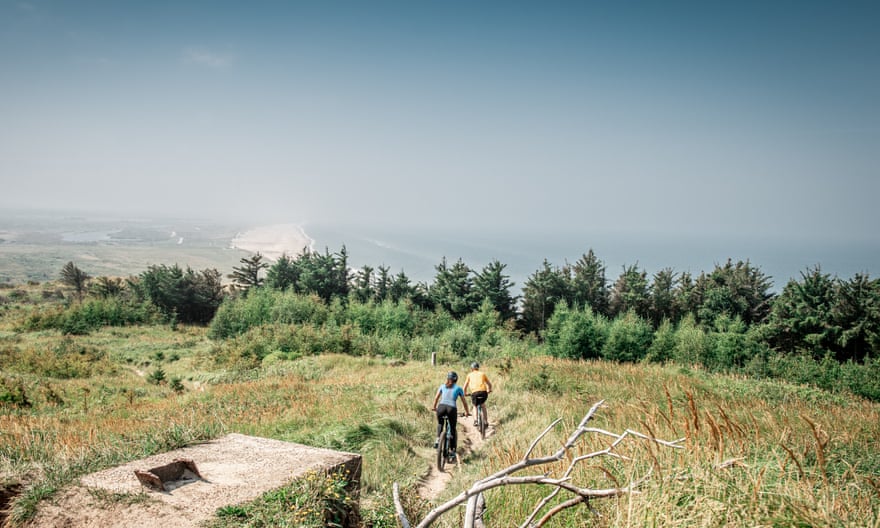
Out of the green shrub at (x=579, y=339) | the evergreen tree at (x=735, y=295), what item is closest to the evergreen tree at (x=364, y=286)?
the green shrub at (x=579, y=339)

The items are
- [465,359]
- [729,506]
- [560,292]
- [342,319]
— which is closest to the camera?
[729,506]

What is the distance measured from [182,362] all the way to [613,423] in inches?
1301

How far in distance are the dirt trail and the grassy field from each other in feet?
0.69

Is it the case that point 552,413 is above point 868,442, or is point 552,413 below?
below

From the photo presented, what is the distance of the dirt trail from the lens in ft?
26.8

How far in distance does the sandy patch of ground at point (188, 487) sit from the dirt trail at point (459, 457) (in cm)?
225

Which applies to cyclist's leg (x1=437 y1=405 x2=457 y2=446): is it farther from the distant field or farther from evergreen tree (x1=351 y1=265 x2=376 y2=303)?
the distant field

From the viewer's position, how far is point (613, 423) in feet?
24.8

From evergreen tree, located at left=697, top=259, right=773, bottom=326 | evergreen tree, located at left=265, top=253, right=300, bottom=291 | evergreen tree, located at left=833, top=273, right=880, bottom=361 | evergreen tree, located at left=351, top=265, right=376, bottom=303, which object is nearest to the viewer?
evergreen tree, located at left=833, top=273, right=880, bottom=361

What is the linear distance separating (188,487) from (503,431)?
7.87 meters

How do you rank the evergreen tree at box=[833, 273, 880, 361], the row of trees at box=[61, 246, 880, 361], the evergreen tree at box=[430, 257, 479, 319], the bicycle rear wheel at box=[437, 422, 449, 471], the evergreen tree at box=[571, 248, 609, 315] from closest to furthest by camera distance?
1. the bicycle rear wheel at box=[437, 422, 449, 471]
2. the evergreen tree at box=[833, 273, 880, 361]
3. the row of trees at box=[61, 246, 880, 361]
4. the evergreen tree at box=[430, 257, 479, 319]
5. the evergreen tree at box=[571, 248, 609, 315]

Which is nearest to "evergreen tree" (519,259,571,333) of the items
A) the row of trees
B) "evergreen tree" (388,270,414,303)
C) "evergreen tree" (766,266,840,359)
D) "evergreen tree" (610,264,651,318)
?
the row of trees

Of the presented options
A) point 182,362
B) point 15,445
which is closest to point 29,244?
point 182,362

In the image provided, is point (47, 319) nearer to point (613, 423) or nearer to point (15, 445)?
point (15, 445)
